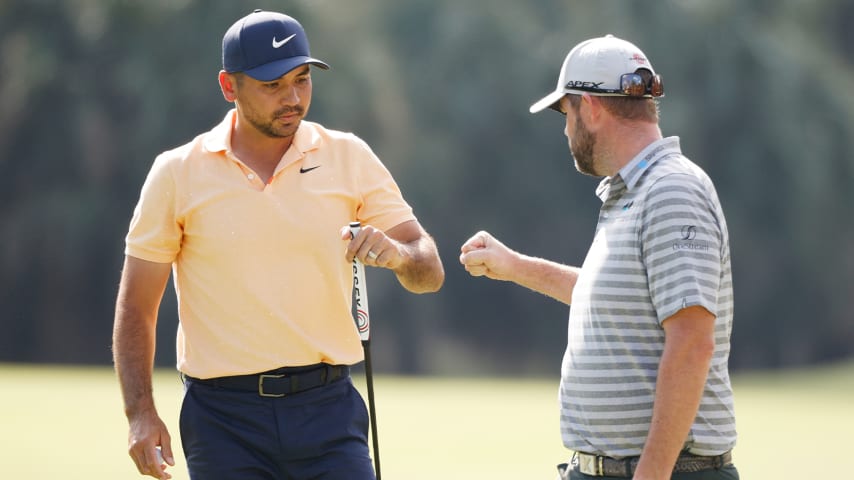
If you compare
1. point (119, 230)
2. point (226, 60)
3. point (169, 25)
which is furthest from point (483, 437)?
point (169, 25)

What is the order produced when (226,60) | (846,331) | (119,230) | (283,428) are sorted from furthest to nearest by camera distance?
1. (846,331)
2. (119,230)
3. (226,60)
4. (283,428)

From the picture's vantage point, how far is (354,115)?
64.5 feet

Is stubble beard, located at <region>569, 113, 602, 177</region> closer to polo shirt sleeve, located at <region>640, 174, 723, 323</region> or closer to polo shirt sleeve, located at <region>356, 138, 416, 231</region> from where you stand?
polo shirt sleeve, located at <region>640, 174, 723, 323</region>

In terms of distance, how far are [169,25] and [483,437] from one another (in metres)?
11.1

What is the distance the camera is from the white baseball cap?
3258 mm

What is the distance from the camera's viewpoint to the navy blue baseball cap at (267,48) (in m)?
3.74

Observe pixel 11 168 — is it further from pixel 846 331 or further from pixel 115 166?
pixel 846 331

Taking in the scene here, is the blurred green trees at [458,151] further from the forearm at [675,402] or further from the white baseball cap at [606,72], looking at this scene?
the forearm at [675,402]

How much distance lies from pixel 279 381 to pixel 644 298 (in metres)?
1.09

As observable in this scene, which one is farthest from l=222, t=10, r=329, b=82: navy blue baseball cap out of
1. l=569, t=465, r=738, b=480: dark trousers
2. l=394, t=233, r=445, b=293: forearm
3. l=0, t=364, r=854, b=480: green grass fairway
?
l=0, t=364, r=854, b=480: green grass fairway

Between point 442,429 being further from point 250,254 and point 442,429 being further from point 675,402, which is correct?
point 675,402

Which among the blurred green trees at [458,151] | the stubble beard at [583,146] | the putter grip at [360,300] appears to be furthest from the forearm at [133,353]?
the blurred green trees at [458,151]

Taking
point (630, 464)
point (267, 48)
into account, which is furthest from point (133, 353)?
point (630, 464)

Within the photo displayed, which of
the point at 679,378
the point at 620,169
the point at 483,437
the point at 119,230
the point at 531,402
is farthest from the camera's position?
the point at 119,230
